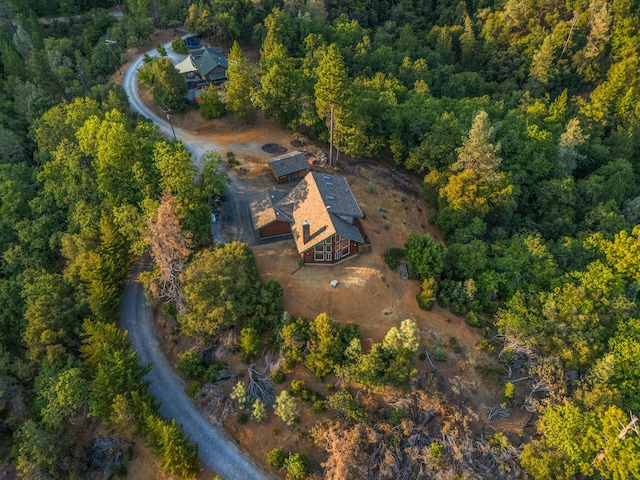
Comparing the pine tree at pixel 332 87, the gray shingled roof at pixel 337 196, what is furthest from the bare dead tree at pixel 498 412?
the pine tree at pixel 332 87

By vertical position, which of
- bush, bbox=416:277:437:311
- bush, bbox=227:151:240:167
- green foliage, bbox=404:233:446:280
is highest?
bush, bbox=227:151:240:167

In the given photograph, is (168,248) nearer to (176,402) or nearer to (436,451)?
(176,402)

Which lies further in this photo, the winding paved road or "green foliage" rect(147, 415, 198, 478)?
the winding paved road

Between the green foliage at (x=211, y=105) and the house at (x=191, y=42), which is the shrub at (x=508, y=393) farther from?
the house at (x=191, y=42)

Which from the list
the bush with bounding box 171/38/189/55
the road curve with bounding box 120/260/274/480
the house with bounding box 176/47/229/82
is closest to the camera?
the road curve with bounding box 120/260/274/480

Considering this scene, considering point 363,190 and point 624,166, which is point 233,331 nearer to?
point 363,190

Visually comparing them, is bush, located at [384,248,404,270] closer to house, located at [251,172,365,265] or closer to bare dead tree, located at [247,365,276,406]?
house, located at [251,172,365,265]

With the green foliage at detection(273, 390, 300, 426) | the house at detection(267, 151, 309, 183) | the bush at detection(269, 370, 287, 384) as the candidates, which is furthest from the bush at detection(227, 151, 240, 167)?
the green foliage at detection(273, 390, 300, 426)
